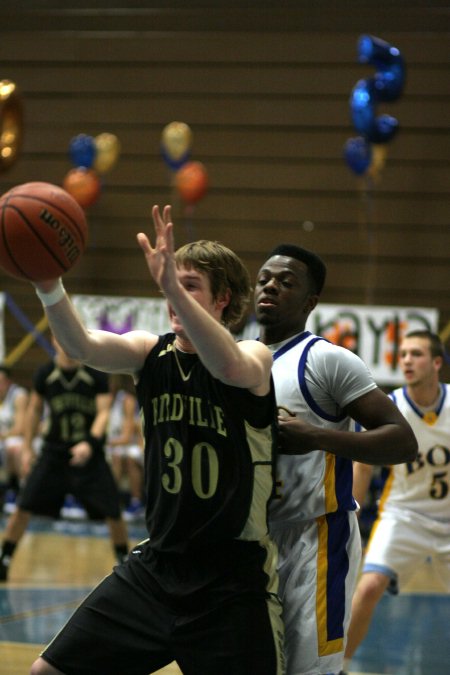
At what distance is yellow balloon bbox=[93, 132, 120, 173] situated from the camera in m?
12.4

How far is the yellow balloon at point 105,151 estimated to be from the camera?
1241 cm

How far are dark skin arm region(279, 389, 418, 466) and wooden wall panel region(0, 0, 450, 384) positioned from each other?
9204mm

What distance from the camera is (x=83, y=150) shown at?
1220 cm

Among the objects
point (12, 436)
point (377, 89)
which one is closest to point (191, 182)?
point (377, 89)

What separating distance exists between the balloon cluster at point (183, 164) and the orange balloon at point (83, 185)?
908mm

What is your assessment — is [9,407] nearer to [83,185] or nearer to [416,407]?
[83,185]

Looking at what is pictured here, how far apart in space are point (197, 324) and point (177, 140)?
969cm

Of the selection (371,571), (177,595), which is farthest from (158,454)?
(371,571)

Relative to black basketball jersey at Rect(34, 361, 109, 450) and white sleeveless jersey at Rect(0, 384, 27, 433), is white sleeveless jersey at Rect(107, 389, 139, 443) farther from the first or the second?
black basketball jersey at Rect(34, 361, 109, 450)

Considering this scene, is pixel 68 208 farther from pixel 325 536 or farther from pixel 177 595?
pixel 325 536

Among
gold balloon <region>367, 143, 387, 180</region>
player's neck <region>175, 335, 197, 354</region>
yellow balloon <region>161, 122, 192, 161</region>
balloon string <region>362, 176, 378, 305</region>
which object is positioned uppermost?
yellow balloon <region>161, 122, 192, 161</region>

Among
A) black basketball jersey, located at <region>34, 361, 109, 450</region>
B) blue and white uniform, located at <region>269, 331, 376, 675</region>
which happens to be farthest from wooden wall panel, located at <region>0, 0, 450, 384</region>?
blue and white uniform, located at <region>269, 331, 376, 675</region>

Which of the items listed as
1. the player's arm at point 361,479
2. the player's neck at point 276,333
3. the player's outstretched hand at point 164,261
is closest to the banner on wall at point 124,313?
the player's arm at point 361,479

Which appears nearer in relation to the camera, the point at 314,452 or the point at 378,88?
the point at 314,452
